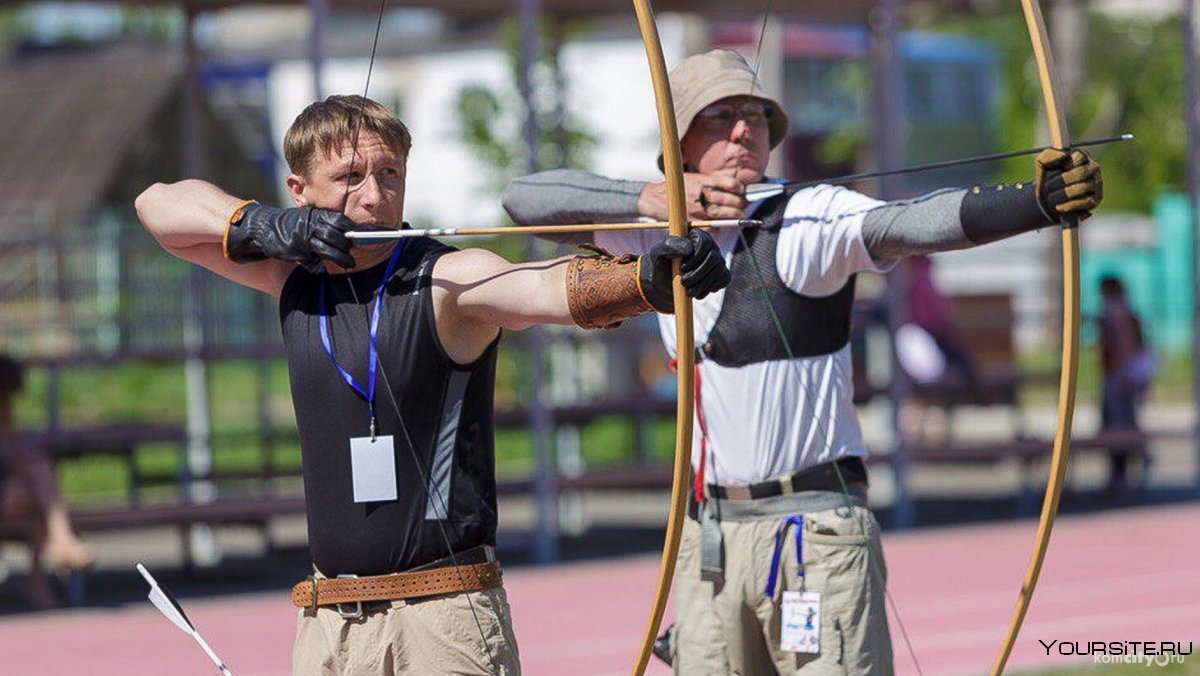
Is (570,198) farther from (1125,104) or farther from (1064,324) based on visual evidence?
(1125,104)

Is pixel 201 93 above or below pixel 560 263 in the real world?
above

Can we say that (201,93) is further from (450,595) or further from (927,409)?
(450,595)

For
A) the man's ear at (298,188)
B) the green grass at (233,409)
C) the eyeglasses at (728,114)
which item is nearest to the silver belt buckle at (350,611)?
the man's ear at (298,188)

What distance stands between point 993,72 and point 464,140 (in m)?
29.4

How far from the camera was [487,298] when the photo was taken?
3.54 metres

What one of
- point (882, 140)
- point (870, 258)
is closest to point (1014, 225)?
point (870, 258)

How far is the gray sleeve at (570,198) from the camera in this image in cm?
457

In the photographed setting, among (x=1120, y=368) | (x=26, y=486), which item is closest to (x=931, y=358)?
(x=1120, y=368)

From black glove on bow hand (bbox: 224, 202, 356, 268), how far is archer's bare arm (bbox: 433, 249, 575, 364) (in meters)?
0.18

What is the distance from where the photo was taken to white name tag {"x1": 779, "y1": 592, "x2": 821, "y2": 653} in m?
4.22

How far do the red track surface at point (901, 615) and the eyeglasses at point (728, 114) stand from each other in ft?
11.3

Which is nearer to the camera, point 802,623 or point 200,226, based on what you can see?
point 200,226

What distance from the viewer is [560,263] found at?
356cm

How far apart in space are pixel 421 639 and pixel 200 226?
929 millimetres
